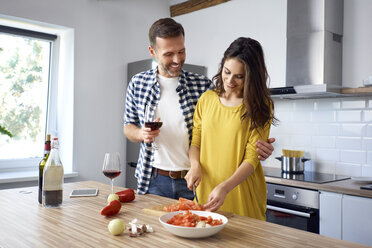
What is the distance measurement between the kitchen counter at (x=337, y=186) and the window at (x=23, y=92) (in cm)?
245

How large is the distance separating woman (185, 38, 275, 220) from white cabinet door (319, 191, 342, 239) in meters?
1.06

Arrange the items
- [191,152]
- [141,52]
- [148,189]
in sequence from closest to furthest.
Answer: [191,152], [148,189], [141,52]

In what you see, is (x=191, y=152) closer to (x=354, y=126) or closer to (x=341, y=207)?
(x=341, y=207)

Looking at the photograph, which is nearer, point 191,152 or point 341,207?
point 191,152

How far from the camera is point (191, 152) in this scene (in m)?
1.77

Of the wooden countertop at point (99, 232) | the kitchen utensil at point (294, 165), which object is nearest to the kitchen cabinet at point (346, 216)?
the kitchen utensil at point (294, 165)

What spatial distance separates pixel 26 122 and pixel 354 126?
10.3ft

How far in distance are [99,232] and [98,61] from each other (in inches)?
115

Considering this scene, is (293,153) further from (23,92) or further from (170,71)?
(23,92)

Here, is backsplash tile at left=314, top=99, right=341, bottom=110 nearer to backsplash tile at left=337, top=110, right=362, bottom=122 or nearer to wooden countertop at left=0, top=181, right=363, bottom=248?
backsplash tile at left=337, top=110, right=362, bottom=122

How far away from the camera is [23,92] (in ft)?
12.0

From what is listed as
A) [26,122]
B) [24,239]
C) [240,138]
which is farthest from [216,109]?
[26,122]

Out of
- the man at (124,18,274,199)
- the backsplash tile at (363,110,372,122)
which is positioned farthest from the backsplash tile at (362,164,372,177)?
the man at (124,18,274,199)

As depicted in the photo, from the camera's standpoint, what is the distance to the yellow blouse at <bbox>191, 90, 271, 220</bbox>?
1.65 meters
